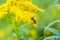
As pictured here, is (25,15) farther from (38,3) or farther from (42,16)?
(38,3)

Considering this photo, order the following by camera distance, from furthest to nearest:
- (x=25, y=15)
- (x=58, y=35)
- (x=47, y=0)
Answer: (x=47, y=0)
(x=25, y=15)
(x=58, y=35)

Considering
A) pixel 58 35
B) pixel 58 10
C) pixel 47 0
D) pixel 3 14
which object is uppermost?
pixel 47 0

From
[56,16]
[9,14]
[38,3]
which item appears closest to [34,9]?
[9,14]

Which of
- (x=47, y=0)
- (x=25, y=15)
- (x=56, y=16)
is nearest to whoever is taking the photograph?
(x=25, y=15)

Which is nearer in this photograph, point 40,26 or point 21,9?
point 21,9

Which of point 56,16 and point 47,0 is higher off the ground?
point 47,0

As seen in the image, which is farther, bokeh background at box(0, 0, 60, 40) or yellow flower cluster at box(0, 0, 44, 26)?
bokeh background at box(0, 0, 60, 40)

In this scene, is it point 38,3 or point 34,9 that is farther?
point 38,3

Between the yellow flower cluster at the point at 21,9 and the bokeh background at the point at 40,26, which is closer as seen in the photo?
the yellow flower cluster at the point at 21,9
